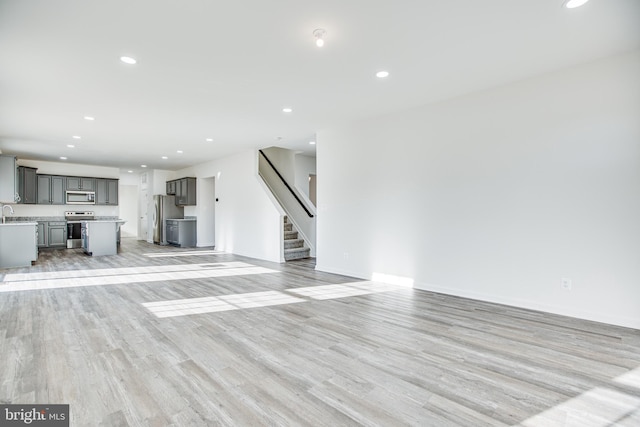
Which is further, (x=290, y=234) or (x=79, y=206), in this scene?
(x=79, y=206)

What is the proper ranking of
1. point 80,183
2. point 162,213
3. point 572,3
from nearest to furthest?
point 572,3 < point 80,183 < point 162,213

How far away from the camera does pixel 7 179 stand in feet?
24.0

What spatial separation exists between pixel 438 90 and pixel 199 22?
2930mm

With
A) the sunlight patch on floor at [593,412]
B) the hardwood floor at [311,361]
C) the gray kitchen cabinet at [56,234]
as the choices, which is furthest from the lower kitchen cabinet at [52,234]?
the sunlight patch on floor at [593,412]

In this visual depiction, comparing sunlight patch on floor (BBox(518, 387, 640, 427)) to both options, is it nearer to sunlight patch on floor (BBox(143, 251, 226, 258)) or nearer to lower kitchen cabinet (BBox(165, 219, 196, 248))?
sunlight patch on floor (BBox(143, 251, 226, 258))

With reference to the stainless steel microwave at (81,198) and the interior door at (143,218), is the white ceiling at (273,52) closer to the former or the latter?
the stainless steel microwave at (81,198)

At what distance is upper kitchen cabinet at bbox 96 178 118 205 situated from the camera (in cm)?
1042

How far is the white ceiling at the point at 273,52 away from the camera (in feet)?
8.18

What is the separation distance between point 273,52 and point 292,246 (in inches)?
216

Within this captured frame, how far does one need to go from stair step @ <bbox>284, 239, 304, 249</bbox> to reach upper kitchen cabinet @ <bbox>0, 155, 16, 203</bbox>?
642 centimetres

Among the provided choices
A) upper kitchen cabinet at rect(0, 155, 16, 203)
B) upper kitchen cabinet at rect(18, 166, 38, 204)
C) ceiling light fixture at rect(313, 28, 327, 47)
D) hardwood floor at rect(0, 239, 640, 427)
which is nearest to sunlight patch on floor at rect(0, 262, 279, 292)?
hardwood floor at rect(0, 239, 640, 427)

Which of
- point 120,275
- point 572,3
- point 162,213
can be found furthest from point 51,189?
point 572,3

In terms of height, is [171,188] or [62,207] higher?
[171,188]

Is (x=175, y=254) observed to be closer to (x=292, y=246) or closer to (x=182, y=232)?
(x=182, y=232)
